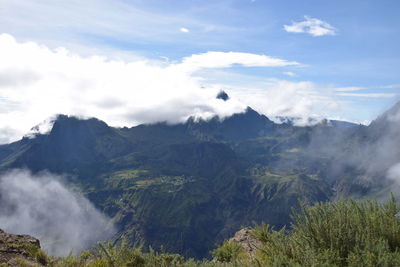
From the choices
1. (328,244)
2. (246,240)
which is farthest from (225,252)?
(328,244)

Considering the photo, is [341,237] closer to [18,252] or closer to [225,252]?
[225,252]

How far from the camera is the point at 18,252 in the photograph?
12.1 m

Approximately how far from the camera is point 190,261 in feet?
34.0

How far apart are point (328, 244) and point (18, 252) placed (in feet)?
38.6

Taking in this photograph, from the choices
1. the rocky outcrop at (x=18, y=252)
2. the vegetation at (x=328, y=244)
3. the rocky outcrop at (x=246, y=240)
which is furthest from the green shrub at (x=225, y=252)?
the rocky outcrop at (x=18, y=252)

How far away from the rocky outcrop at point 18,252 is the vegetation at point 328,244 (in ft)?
0.60

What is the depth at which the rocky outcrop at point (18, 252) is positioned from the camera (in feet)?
36.2

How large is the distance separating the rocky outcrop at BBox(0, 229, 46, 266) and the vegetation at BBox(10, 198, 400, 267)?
0.18 m

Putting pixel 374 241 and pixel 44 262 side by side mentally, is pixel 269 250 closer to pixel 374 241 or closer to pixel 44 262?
pixel 374 241

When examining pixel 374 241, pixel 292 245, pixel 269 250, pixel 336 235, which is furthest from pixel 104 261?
pixel 374 241

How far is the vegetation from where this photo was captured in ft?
26.7

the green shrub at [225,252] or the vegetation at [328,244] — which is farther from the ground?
the vegetation at [328,244]

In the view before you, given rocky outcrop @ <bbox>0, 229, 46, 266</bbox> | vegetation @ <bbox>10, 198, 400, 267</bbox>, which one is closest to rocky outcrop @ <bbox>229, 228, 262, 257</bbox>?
vegetation @ <bbox>10, 198, 400, 267</bbox>

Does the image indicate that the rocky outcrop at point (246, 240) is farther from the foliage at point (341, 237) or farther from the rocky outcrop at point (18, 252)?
the rocky outcrop at point (18, 252)
